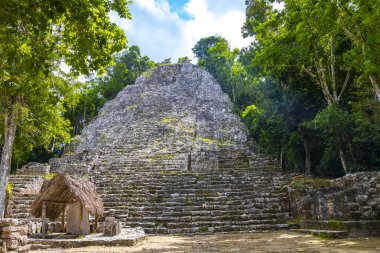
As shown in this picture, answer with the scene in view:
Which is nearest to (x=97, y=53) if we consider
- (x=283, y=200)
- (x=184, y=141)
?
(x=283, y=200)

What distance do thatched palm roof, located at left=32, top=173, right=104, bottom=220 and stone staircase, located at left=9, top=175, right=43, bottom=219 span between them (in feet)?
8.42

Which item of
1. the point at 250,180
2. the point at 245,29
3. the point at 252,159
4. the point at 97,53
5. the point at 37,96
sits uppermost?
the point at 245,29

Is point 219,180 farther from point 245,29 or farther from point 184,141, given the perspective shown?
point 245,29

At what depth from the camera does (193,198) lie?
11.9m

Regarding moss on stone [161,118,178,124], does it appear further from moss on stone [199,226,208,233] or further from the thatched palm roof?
the thatched palm roof

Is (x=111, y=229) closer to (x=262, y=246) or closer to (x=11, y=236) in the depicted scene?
(x=11, y=236)

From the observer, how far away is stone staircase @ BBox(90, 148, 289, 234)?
34.1ft

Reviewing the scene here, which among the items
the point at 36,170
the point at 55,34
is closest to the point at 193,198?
the point at 55,34

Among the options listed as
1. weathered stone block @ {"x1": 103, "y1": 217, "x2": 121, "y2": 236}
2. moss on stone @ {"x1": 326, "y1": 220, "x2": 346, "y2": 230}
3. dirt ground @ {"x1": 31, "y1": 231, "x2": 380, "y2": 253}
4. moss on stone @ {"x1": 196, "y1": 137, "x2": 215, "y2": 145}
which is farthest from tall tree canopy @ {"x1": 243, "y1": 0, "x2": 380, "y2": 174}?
weathered stone block @ {"x1": 103, "y1": 217, "x2": 121, "y2": 236}

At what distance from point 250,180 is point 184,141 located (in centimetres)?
734

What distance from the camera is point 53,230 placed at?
945cm

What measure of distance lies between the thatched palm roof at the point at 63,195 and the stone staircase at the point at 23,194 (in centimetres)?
257

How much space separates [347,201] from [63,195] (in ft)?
25.0

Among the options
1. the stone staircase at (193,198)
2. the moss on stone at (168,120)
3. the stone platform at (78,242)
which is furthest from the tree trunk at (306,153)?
the moss on stone at (168,120)
